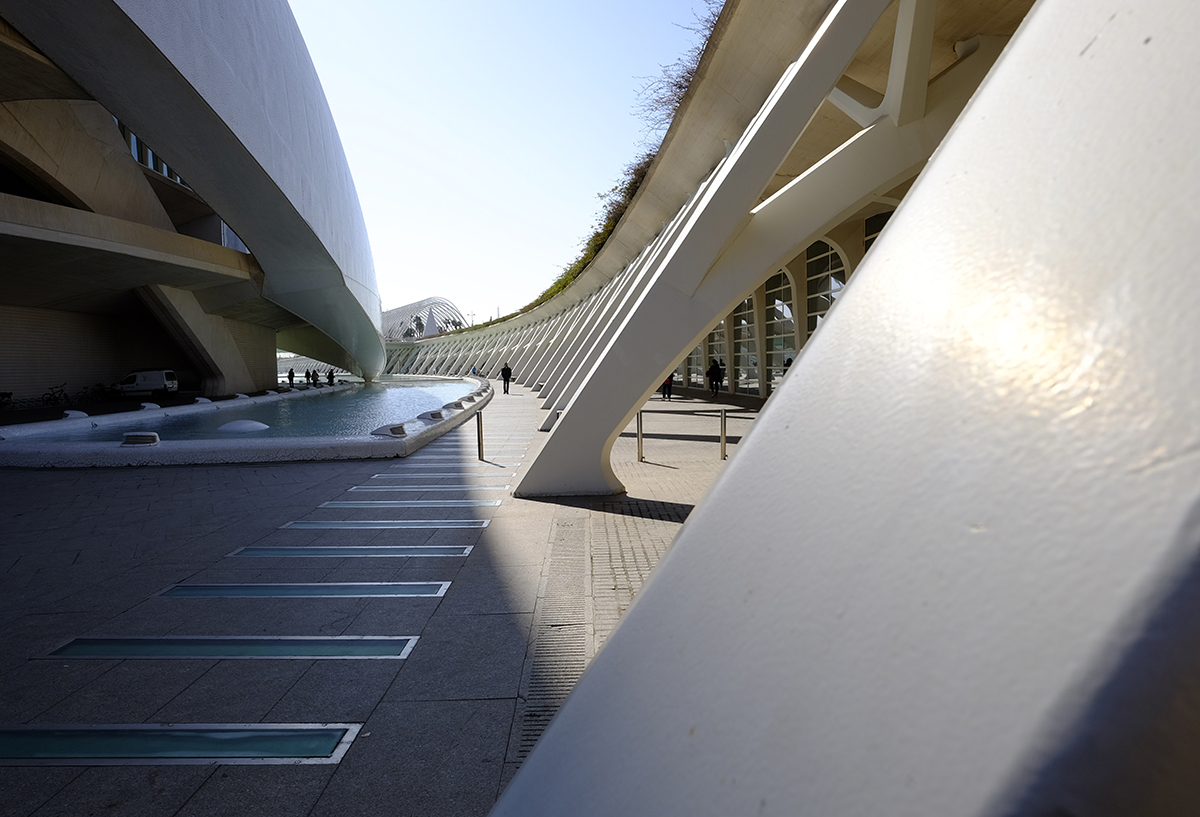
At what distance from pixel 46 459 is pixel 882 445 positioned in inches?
483

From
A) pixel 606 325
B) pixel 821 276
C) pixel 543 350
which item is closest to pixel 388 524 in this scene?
pixel 606 325

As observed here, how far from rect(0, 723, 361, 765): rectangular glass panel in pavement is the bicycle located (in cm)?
2556

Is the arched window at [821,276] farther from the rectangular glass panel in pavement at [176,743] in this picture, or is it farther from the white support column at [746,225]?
the rectangular glass panel in pavement at [176,743]

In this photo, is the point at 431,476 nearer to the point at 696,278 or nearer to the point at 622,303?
the point at 622,303

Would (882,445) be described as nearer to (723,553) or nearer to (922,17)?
(723,553)

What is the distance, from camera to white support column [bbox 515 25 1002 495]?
584 centimetres

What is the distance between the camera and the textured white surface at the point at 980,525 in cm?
60

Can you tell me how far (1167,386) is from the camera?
0.65 metres

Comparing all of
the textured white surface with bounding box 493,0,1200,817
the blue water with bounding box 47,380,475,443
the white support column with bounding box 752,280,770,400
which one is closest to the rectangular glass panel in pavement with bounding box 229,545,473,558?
the textured white surface with bounding box 493,0,1200,817

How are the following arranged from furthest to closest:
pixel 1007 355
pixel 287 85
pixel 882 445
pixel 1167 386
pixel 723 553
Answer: pixel 287 85
pixel 723 553
pixel 882 445
pixel 1007 355
pixel 1167 386

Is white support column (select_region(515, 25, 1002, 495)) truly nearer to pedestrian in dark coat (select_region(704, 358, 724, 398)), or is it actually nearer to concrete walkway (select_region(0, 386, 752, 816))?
concrete walkway (select_region(0, 386, 752, 816))

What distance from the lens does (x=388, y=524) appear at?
21.1 feet

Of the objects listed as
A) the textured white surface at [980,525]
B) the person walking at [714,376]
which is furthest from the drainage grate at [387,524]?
the person walking at [714,376]

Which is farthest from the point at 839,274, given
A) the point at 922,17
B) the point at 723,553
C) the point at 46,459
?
the point at 723,553
